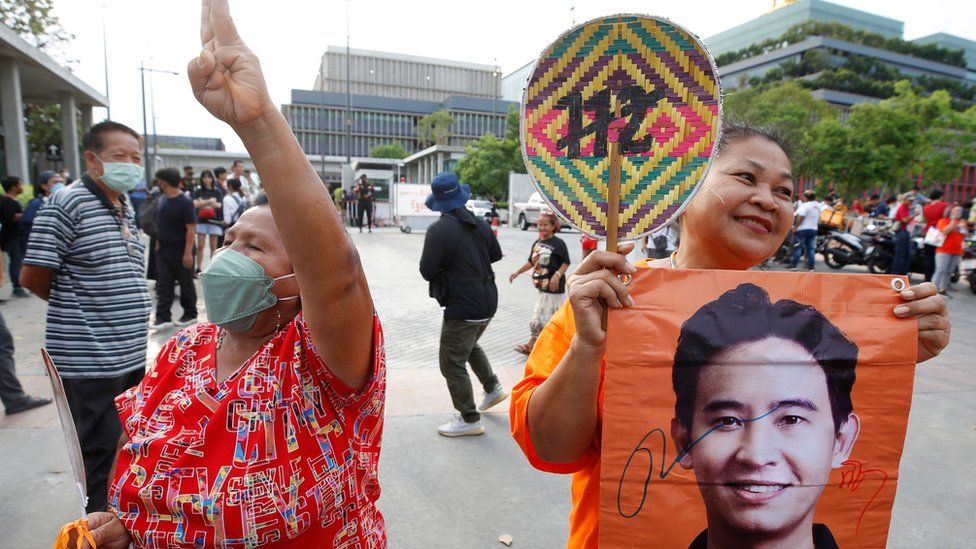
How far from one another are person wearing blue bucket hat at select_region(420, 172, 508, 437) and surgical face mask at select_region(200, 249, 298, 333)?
2683mm

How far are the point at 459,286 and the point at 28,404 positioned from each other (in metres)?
3.50

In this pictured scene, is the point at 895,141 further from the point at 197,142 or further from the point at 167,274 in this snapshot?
the point at 197,142

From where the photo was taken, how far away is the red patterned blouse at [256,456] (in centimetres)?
138

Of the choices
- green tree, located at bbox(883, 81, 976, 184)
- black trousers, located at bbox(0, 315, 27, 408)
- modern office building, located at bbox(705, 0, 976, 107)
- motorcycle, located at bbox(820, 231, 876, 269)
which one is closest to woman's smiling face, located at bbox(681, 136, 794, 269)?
black trousers, located at bbox(0, 315, 27, 408)

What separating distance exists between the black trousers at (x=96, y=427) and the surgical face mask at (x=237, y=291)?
1738mm

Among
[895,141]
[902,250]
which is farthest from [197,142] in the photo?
[902,250]

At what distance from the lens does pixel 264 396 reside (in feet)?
Result: 4.74

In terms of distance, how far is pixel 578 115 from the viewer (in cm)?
125

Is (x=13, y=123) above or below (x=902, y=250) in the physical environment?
above

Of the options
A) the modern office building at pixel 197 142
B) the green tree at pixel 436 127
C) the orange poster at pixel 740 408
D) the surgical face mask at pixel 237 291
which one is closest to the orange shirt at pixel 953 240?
the orange poster at pixel 740 408

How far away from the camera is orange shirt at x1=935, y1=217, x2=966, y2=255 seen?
32.0 ft

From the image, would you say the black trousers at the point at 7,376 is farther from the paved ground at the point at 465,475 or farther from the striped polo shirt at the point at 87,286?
the striped polo shirt at the point at 87,286

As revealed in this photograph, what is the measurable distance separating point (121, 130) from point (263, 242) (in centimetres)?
241

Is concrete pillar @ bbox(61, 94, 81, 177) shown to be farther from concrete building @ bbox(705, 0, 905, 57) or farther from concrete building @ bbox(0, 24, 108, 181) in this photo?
concrete building @ bbox(705, 0, 905, 57)
